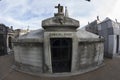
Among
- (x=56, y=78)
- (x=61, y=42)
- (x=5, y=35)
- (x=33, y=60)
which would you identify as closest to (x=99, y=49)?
(x=61, y=42)

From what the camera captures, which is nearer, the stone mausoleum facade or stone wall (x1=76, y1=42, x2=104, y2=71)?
the stone mausoleum facade

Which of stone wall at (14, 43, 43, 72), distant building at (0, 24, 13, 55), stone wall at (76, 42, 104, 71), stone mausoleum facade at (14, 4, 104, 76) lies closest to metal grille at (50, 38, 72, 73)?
stone mausoleum facade at (14, 4, 104, 76)

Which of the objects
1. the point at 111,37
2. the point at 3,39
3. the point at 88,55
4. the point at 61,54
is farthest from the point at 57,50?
the point at 3,39

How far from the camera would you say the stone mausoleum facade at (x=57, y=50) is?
41.2ft

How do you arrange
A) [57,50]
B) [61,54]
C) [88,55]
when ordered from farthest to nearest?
[88,55] < [61,54] < [57,50]

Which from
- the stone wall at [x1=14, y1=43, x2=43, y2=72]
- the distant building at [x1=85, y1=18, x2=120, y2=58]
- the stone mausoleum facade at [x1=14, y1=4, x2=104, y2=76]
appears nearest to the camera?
the stone mausoleum facade at [x1=14, y1=4, x2=104, y2=76]

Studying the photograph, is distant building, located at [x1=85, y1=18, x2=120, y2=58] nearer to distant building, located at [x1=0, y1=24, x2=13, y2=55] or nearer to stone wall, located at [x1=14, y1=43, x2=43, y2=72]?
stone wall, located at [x1=14, y1=43, x2=43, y2=72]

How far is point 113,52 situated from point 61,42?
11899mm

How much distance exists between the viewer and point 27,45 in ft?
44.3

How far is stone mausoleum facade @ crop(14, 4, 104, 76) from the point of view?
12.6 meters

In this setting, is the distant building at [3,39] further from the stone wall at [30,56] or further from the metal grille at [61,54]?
the metal grille at [61,54]

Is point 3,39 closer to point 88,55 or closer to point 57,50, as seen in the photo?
point 57,50

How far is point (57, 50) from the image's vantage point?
13.1 meters

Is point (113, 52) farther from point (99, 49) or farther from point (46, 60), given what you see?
point (46, 60)
